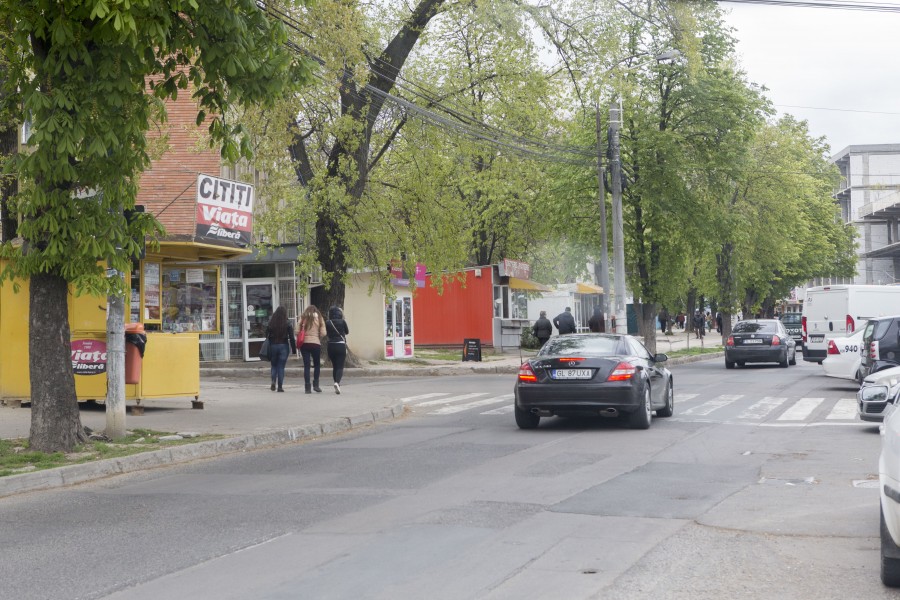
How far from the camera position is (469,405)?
63.6ft

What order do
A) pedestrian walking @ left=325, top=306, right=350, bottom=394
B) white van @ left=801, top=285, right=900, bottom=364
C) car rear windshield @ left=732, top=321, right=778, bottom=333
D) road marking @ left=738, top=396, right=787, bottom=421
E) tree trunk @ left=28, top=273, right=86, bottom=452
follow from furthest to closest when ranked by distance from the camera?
car rear windshield @ left=732, top=321, right=778, bottom=333 → white van @ left=801, top=285, right=900, bottom=364 → pedestrian walking @ left=325, top=306, right=350, bottom=394 → road marking @ left=738, top=396, right=787, bottom=421 → tree trunk @ left=28, top=273, right=86, bottom=452

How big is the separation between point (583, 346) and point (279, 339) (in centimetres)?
834

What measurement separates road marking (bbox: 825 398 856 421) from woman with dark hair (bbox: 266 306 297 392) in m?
10.5

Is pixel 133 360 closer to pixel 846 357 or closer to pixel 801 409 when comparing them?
pixel 801 409

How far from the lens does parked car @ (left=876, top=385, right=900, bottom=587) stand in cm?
509

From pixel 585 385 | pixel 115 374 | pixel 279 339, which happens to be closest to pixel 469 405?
pixel 279 339

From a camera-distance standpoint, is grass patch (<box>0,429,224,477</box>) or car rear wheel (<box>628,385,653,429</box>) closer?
grass patch (<box>0,429,224,477</box>)

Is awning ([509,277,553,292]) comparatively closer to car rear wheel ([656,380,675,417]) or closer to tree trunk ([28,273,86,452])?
car rear wheel ([656,380,675,417])

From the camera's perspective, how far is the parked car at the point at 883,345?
711 inches

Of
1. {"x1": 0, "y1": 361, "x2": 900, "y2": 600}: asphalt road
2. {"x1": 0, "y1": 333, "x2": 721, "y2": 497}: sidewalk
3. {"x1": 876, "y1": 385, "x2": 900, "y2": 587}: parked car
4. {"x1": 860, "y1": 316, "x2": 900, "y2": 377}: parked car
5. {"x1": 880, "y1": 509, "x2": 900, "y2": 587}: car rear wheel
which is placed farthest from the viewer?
{"x1": 860, "y1": 316, "x2": 900, "y2": 377}: parked car

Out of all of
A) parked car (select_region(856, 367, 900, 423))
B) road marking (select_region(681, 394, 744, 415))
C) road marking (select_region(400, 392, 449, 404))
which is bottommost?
road marking (select_region(681, 394, 744, 415))

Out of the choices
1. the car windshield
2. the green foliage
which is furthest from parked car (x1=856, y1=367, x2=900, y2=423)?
the green foliage

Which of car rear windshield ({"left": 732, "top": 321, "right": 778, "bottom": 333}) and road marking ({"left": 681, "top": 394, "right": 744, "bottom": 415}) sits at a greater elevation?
car rear windshield ({"left": 732, "top": 321, "right": 778, "bottom": 333})

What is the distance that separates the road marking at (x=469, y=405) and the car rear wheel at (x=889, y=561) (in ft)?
41.1
